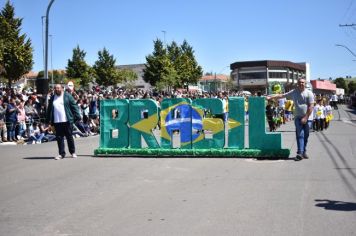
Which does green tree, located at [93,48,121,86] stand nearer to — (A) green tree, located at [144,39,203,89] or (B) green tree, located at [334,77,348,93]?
(A) green tree, located at [144,39,203,89]

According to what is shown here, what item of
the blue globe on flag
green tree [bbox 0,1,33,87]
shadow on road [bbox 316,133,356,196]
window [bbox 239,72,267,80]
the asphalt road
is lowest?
the asphalt road

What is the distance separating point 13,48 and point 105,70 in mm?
29449

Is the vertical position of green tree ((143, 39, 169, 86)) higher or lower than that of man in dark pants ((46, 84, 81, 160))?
higher

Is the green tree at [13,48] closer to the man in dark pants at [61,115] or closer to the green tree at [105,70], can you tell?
the green tree at [105,70]

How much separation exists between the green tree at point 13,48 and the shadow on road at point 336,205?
122 feet

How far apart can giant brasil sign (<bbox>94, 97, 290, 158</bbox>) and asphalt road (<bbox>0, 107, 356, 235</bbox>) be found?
66 cm

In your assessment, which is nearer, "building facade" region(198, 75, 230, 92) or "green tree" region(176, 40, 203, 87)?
"green tree" region(176, 40, 203, 87)

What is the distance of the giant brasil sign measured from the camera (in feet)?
36.8

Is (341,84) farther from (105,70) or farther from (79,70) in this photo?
(79,70)

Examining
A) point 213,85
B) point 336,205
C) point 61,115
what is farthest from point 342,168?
point 213,85

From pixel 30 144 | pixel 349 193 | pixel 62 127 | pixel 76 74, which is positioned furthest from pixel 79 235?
pixel 76 74

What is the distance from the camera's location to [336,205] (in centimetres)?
621

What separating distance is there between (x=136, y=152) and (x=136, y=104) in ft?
4.24

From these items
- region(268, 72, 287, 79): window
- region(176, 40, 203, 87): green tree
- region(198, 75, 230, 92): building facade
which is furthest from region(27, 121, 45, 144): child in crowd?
region(268, 72, 287, 79): window
